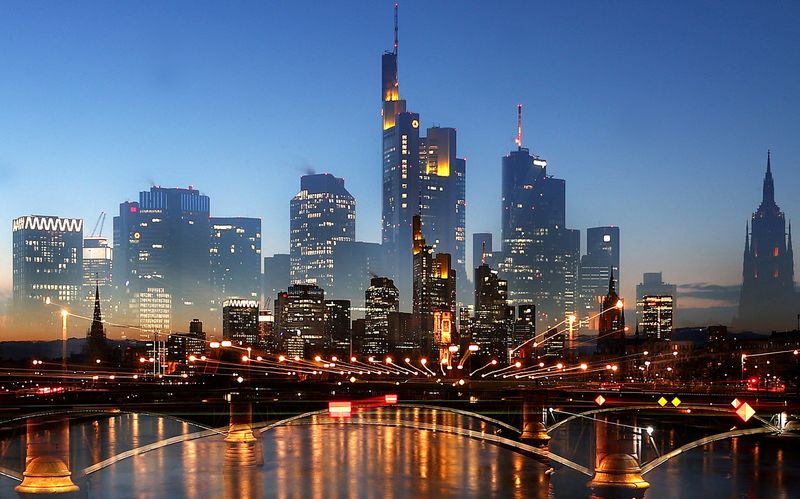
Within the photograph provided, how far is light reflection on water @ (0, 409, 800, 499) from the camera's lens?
337 ft

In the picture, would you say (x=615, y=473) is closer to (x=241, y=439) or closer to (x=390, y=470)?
(x=390, y=470)

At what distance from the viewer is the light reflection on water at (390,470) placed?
10281 cm

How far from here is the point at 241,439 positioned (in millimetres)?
120438

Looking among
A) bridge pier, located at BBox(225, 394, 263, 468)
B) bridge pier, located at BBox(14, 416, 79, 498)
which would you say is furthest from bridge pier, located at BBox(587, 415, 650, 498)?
bridge pier, located at BBox(14, 416, 79, 498)

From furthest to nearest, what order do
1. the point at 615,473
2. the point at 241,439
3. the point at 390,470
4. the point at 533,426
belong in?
the point at 241,439 → the point at 390,470 → the point at 533,426 → the point at 615,473

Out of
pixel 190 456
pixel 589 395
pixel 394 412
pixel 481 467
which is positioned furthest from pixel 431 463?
pixel 394 412

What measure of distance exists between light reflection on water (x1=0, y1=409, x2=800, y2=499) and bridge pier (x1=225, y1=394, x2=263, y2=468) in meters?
1.72

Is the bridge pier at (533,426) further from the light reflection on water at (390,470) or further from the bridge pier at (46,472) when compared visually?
the bridge pier at (46,472)

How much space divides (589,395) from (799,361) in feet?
311

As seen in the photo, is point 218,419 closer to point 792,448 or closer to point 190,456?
point 190,456

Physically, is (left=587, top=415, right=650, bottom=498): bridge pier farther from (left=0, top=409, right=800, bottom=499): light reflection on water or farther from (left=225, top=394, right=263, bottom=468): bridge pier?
(left=225, top=394, right=263, bottom=468): bridge pier

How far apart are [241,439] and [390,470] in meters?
17.2

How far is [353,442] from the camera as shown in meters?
147

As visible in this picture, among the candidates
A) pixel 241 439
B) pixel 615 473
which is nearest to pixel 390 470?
pixel 241 439
